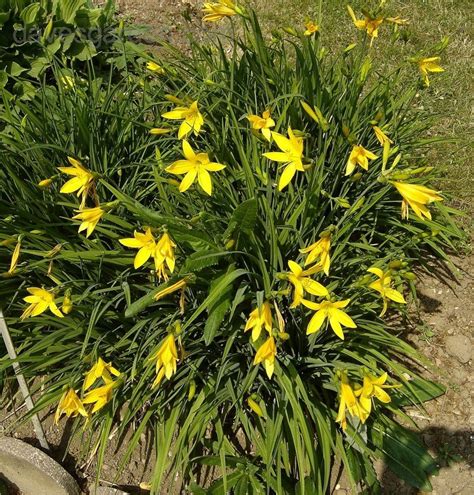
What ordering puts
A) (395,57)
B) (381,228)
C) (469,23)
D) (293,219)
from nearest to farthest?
(293,219) < (381,228) < (395,57) < (469,23)

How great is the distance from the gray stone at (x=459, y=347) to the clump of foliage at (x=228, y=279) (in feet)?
0.71

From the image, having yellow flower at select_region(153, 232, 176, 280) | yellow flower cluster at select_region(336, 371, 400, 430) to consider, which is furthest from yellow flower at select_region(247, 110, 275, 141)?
yellow flower cluster at select_region(336, 371, 400, 430)

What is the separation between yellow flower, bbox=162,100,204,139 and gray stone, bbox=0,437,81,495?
1322mm

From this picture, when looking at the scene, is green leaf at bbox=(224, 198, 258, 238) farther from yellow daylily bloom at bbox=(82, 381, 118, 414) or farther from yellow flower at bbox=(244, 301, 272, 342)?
yellow daylily bloom at bbox=(82, 381, 118, 414)

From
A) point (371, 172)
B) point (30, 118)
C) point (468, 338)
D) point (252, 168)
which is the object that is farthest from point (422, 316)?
point (30, 118)

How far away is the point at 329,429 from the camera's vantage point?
205cm

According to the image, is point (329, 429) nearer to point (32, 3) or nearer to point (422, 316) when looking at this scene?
point (422, 316)

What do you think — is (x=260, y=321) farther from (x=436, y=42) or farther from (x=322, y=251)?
(x=436, y=42)

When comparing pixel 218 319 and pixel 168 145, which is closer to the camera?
pixel 218 319

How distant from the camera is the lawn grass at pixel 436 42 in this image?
131 inches

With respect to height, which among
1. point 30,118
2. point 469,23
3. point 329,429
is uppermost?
point 30,118

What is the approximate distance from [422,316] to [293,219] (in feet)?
2.99

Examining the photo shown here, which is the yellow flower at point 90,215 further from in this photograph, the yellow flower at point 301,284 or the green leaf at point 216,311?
the yellow flower at point 301,284

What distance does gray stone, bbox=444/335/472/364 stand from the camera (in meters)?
2.57
